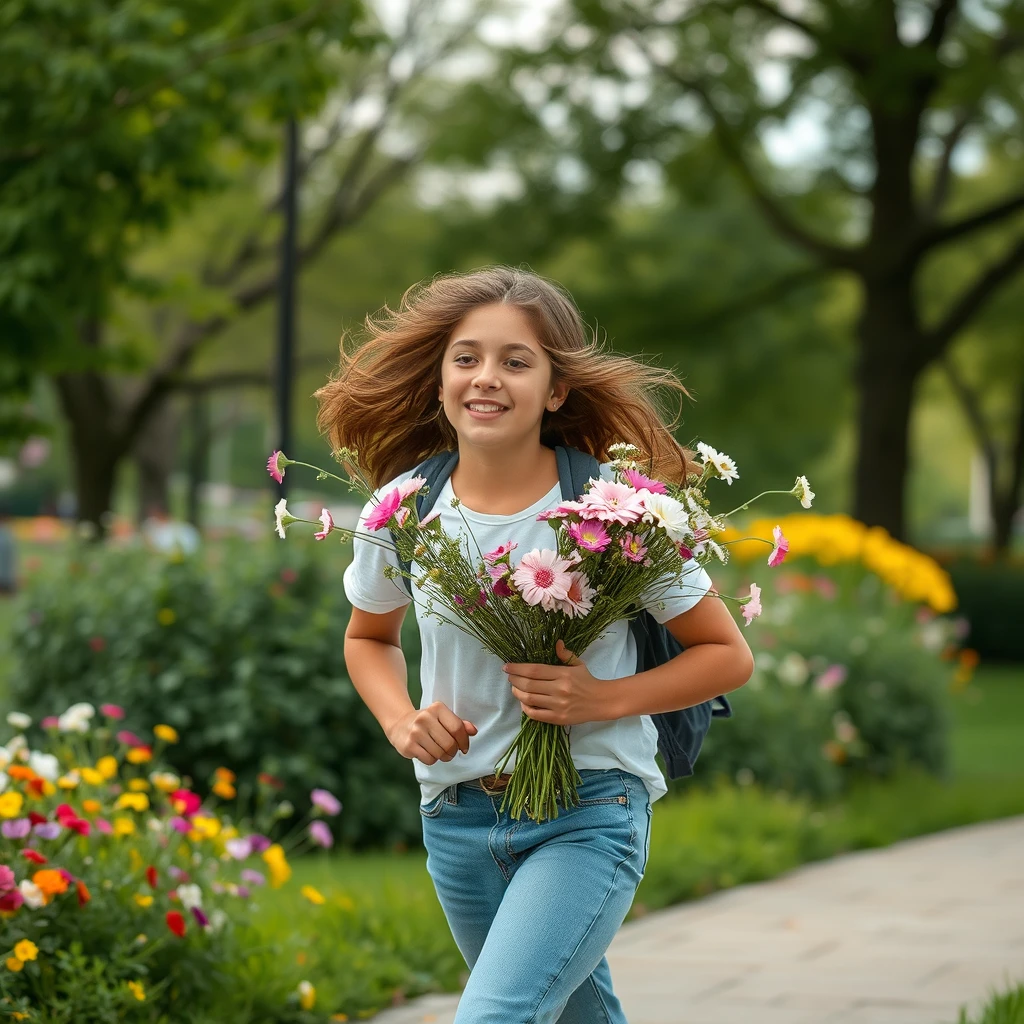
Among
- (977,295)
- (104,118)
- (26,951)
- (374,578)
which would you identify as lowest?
(26,951)

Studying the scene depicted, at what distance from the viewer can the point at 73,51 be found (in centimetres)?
697

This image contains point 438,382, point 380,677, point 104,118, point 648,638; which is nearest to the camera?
point 648,638

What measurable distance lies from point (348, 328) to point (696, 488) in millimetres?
1141

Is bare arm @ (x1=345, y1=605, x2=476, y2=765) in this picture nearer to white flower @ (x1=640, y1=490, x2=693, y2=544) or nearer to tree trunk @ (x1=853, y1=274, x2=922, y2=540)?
white flower @ (x1=640, y1=490, x2=693, y2=544)

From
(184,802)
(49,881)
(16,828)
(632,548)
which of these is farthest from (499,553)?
(184,802)

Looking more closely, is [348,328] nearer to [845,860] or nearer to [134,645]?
[134,645]

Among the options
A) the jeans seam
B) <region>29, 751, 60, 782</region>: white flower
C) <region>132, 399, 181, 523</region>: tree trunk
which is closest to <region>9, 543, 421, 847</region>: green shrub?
<region>29, 751, 60, 782</region>: white flower

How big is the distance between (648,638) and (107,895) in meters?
Answer: 1.78

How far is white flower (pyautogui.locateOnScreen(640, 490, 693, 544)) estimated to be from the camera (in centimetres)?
261

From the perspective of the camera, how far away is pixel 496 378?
2.90 m

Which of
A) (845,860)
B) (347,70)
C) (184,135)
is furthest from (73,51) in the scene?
(347,70)

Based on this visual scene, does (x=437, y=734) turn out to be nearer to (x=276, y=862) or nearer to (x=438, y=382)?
(x=438, y=382)

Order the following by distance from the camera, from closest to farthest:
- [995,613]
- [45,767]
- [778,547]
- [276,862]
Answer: [778,547] → [45,767] → [276,862] → [995,613]

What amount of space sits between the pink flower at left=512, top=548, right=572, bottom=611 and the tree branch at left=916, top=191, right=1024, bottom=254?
16640mm
